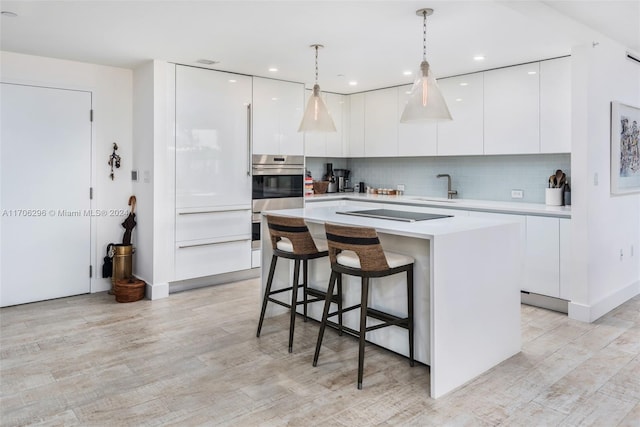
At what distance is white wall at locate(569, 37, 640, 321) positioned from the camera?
363 cm

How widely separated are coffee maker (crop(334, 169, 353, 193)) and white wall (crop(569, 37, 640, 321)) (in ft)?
11.1

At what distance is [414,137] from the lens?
5445 millimetres

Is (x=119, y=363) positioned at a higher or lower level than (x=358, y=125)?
lower

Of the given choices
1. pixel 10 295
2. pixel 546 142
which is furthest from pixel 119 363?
pixel 546 142

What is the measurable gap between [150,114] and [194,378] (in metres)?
2.74

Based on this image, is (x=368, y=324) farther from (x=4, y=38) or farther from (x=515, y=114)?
(x=4, y=38)

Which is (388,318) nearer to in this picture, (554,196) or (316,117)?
(316,117)

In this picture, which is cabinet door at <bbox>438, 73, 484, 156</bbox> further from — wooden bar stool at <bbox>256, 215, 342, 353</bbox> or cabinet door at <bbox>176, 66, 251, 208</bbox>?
wooden bar stool at <bbox>256, 215, 342, 353</bbox>

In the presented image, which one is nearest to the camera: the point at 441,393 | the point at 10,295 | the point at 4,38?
the point at 441,393

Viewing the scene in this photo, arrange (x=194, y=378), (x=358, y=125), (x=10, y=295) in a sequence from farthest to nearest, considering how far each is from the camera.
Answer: (x=358, y=125) → (x=10, y=295) → (x=194, y=378)

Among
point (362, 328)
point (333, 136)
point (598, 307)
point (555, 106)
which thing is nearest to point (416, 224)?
point (362, 328)

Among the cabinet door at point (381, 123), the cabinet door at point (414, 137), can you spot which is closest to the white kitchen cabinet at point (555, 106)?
the cabinet door at point (414, 137)

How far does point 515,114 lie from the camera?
4469 mm

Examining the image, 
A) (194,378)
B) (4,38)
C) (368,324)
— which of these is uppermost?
(4,38)
